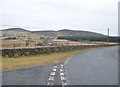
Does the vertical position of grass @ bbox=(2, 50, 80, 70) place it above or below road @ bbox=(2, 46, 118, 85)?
below

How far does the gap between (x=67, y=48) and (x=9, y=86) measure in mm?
45843

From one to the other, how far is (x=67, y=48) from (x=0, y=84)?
149 ft

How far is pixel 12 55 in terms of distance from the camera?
3512cm

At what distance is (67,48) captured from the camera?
57.8 m

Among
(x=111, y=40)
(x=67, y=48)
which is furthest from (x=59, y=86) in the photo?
(x=111, y=40)

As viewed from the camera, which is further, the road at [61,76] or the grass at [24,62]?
the grass at [24,62]

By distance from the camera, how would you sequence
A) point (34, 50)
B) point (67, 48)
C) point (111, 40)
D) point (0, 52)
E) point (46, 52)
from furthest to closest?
point (111, 40), point (67, 48), point (46, 52), point (34, 50), point (0, 52)

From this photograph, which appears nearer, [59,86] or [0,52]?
[59,86]

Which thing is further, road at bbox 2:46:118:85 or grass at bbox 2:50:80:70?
grass at bbox 2:50:80:70

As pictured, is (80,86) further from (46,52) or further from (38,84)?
(46,52)

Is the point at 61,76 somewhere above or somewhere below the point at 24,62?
above

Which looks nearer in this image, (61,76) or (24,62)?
(61,76)

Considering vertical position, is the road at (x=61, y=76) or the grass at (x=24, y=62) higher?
the road at (x=61, y=76)

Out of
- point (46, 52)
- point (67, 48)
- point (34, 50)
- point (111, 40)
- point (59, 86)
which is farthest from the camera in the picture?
point (111, 40)
